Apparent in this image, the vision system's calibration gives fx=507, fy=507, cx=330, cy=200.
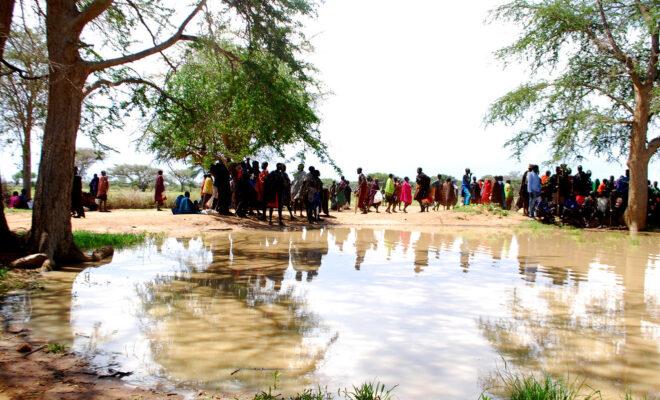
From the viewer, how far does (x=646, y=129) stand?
16891 mm

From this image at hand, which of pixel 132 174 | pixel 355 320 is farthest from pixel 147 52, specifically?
pixel 132 174

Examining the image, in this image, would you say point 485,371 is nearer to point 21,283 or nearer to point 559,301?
point 559,301

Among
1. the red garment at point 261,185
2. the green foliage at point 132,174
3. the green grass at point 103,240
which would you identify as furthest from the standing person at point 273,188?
the green foliage at point 132,174

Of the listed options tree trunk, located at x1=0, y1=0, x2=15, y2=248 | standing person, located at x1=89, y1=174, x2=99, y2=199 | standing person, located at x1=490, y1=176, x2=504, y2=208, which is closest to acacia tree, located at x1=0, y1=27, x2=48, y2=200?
tree trunk, located at x1=0, y1=0, x2=15, y2=248

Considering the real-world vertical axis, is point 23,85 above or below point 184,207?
above

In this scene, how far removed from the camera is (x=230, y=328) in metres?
5.11

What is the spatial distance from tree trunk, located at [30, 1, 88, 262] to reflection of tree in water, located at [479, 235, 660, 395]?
7.14 m

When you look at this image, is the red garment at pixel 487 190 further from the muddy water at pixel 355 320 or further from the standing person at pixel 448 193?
the muddy water at pixel 355 320

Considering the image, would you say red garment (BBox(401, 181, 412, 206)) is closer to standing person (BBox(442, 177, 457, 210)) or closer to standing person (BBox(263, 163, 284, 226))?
standing person (BBox(442, 177, 457, 210))

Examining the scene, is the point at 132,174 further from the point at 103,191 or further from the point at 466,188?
the point at 466,188

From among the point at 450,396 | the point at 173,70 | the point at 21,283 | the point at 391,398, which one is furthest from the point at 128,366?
the point at 173,70

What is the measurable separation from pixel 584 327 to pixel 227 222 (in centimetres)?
1265

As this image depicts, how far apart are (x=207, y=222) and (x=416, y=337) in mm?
12151

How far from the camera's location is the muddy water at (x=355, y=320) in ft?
13.2
